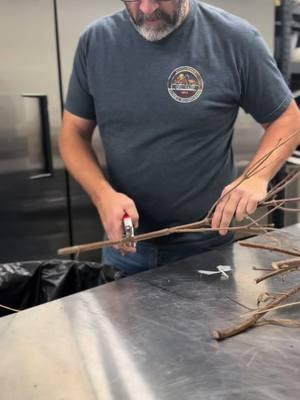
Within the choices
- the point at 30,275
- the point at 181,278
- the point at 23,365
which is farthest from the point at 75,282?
the point at 23,365

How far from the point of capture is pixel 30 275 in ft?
3.20

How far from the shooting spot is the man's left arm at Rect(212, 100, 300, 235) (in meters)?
0.84

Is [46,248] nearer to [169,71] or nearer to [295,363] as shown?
[169,71]

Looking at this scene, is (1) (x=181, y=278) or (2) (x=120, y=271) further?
(2) (x=120, y=271)

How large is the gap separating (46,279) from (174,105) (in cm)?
46

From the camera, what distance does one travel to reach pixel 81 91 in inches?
43.3

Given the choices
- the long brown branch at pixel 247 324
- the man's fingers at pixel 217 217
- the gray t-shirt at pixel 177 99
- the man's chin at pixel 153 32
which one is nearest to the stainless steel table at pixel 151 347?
the long brown branch at pixel 247 324

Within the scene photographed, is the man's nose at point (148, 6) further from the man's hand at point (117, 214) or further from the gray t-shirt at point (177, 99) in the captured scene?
the man's hand at point (117, 214)

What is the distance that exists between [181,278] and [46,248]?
1.01m

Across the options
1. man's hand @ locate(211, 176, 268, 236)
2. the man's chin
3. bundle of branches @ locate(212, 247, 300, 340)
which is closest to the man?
the man's chin

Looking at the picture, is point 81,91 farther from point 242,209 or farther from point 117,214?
point 242,209

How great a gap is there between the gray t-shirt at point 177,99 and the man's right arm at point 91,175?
65 mm

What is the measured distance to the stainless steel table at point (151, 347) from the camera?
22.3 inches

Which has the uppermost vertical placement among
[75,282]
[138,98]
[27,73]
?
[27,73]
